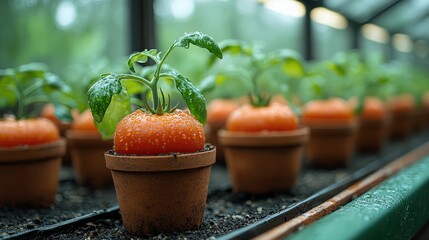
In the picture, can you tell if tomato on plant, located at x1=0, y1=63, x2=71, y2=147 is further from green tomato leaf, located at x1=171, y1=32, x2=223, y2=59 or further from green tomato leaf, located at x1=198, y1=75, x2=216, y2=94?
green tomato leaf, located at x1=171, y1=32, x2=223, y2=59

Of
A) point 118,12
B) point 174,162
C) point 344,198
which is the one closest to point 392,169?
point 344,198

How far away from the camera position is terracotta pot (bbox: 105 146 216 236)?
4.00 feet

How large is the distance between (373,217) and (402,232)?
25cm

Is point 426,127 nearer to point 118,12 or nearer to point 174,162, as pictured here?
point 118,12

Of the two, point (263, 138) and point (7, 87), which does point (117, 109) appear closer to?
point (263, 138)

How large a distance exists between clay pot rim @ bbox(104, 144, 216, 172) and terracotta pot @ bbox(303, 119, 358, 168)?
4.92 feet

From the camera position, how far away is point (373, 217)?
3.61 ft

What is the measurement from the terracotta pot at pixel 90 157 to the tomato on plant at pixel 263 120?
0.62 metres

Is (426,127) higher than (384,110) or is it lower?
lower

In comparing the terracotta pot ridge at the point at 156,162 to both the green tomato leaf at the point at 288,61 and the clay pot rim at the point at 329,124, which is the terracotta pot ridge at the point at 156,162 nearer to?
the green tomato leaf at the point at 288,61

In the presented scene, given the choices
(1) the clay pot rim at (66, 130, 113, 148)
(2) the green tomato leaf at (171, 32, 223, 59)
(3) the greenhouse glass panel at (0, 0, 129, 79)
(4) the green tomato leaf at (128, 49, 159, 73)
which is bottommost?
(1) the clay pot rim at (66, 130, 113, 148)

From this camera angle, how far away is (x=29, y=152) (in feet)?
5.45

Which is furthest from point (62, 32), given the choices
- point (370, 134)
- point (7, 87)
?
point (370, 134)

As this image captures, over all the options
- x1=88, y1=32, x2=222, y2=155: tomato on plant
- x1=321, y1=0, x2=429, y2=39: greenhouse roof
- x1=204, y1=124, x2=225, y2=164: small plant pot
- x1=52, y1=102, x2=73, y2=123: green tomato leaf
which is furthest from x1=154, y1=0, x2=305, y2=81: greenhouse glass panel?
x1=88, y1=32, x2=222, y2=155: tomato on plant
